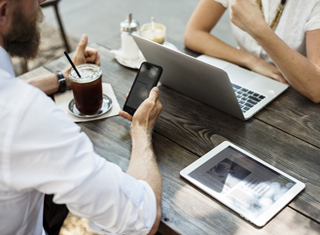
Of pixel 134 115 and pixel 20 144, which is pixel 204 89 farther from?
pixel 20 144

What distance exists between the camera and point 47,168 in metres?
0.75

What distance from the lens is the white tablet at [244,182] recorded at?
0.94 metres

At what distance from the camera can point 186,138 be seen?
46.3 inches

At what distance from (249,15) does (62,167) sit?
39.0 inches

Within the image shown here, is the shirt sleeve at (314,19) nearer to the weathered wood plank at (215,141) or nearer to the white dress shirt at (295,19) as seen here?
the white dress shirt at (295,19)

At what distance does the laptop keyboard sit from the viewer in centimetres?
130

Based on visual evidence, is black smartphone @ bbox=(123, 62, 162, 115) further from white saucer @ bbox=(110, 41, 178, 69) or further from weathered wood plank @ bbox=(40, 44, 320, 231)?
white saucer @ bbox=(110, 41, 178, 69)

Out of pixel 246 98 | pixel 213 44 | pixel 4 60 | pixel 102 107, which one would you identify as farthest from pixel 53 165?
pixel 213 44

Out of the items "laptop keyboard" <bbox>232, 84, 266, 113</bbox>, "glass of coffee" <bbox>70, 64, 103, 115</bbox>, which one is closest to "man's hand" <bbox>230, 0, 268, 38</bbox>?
"laptop keyboard" <bbox>232, 84, 266, 113</bbox>

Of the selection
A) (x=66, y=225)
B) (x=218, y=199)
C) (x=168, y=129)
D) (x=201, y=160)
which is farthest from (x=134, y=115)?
(x=66, y=225)

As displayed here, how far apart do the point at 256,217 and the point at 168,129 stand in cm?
42

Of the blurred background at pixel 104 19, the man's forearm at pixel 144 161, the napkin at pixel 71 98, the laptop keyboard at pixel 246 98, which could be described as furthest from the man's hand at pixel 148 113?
the blurred background at pixel 104 19

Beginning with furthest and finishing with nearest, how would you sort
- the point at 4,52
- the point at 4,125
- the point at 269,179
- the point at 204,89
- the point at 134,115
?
1. the point at 204,89
2. the point at 134,115
3. the point at 269,179
4. the point at 4,52
5. the point at 4,125

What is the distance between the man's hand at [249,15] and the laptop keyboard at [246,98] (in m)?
0.23
